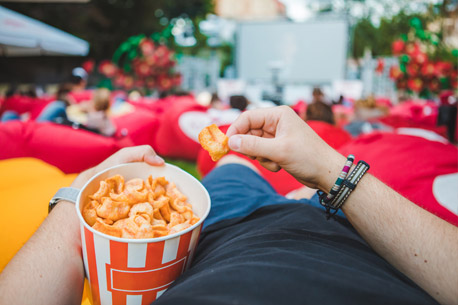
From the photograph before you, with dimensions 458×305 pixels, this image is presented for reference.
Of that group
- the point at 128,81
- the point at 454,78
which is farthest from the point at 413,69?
the point at 128,81

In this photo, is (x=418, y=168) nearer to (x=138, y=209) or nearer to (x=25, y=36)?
(x=138, y=209)

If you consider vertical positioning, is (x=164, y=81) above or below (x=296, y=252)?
above

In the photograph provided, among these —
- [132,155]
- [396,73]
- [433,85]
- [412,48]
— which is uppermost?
[412,48]

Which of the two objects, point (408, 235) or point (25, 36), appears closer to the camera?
point (408, 235)

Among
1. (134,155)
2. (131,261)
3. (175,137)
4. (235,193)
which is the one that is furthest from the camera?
(175,137)

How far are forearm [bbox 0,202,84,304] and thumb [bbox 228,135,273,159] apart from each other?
1.45ft

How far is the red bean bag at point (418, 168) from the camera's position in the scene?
107cm

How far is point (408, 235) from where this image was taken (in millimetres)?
659

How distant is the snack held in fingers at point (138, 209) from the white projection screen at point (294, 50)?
903 centimetres

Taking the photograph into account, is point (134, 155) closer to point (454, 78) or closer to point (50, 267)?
point (50, 267)

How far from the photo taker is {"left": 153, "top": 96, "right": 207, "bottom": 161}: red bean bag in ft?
10.0

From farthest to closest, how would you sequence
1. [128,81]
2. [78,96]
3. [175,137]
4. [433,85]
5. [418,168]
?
[128,81] < [78,96] < [433,85] < [175,137] < [418,168]

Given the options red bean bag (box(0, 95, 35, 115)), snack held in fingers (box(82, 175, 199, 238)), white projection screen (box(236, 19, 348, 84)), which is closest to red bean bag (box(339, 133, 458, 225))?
snack held in fingers (box(82, 175, 199, 238))

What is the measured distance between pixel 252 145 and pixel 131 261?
1.13 feet
